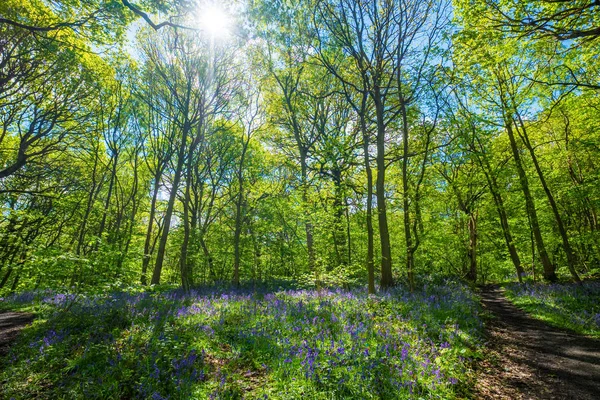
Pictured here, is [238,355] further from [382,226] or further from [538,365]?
[382,226]

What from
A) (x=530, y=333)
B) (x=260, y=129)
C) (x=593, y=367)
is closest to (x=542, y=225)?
(x=530, y=333)

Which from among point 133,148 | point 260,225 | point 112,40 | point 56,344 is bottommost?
point 56,344

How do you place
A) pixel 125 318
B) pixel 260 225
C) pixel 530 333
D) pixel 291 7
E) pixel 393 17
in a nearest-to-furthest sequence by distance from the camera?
pixel 125 318 → pixel 530 333 → pixel 393 17 → pixel 291 7 → pixel 260 225

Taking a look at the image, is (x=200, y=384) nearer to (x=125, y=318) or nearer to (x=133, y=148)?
(x=125, y=318)

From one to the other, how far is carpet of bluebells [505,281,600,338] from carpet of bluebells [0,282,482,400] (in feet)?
10.4

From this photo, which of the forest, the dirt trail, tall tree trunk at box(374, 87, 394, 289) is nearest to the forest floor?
the forest

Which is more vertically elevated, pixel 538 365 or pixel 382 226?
pixel 382 226

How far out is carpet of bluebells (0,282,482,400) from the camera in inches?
152

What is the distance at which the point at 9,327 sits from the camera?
7.20 m

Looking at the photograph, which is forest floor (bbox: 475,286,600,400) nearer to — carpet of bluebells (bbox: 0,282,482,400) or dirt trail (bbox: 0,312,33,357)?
carpet of bluebells (bbox: 0,282,482,400)

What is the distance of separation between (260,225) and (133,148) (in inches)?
462

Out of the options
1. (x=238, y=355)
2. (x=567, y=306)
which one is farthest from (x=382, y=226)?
(x=238, y=355)

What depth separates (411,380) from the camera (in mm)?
4020

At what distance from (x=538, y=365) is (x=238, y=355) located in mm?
6168
